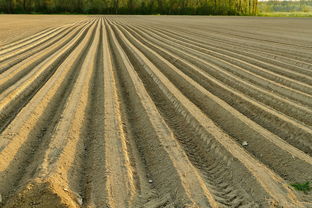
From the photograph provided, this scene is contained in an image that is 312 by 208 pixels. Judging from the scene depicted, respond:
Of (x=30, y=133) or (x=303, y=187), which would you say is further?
(x=30, y=133)

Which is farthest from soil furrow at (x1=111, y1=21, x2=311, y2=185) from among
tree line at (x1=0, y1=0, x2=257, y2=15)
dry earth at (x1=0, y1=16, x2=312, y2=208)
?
tree line at (x1=0, y1=0, x2=257, y2=15)

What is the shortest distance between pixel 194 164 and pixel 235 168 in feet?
1.64

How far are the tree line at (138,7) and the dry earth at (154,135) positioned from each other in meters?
56.1

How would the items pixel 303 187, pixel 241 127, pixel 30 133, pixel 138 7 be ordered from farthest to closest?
1. pixel 138 7
2. pixel 241 127
3. pixel 30 133
4. pixel 303 187

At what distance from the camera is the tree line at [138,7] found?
195 feet

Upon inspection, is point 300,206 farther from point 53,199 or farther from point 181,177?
point 53,199

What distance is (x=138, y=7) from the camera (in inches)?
2494

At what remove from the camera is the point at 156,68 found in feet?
28.9

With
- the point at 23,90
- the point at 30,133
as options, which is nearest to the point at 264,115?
the point at 30,133

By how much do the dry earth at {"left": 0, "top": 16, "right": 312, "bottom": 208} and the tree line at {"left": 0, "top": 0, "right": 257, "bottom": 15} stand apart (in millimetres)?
56133

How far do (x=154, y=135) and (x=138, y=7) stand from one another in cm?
6197

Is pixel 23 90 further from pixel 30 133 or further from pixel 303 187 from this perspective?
pixel 303 187

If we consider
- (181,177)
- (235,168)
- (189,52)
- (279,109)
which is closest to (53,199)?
(181,177)

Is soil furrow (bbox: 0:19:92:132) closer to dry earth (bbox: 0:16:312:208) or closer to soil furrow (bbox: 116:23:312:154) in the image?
dry earth (bbox: 0:16:312:208)
